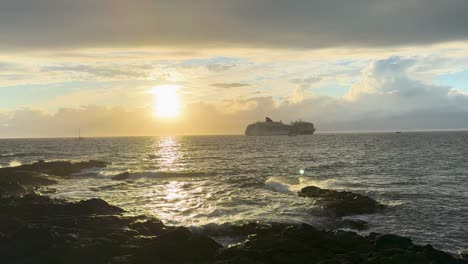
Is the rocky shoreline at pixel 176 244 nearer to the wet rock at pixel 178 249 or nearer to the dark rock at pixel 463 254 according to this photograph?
the wet rock at pixel 178 249

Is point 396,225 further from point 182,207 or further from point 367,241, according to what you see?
point 182,207

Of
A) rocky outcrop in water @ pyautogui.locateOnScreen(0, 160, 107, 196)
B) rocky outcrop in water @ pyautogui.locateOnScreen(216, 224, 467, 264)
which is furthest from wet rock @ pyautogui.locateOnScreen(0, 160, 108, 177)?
rocky outcrop in water @ pyautogui.locateOnScreen(216, 224, 467, 264)

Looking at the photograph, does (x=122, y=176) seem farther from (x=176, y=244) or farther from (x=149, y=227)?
(x=176, y=244)

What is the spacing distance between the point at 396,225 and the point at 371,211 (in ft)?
10.7

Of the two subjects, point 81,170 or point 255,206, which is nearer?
point 255,206

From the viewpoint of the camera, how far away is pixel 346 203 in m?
28.0

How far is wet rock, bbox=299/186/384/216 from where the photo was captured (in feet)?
88.0

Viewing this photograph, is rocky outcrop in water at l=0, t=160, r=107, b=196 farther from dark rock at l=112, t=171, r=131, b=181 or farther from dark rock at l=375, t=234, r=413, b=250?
dark rock at l=375, t=234, r=413, b=250

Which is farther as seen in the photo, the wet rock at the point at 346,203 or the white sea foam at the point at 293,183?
the white sea foam at the point at 293,183

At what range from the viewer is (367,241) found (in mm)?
17406

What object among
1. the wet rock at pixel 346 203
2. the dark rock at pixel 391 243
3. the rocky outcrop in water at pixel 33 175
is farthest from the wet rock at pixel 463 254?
the rocky outcrop in water at pixel 33 175

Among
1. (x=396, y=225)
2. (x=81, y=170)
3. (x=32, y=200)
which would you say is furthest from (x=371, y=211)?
(x=81, y=170)

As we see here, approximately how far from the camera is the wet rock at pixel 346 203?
88.0 feet

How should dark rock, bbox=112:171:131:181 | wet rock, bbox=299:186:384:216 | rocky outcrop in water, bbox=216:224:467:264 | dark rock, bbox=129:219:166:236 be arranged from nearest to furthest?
rocky outcrop in water, bbox=216:224:467:264
dark rock, bbox=129:219:166:236
wet rock, bbox=299:186:384:216
dark rock, bbox=112:171:131:181
